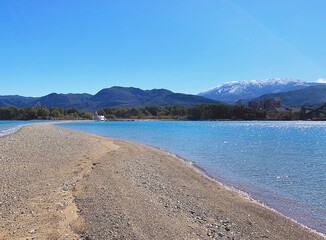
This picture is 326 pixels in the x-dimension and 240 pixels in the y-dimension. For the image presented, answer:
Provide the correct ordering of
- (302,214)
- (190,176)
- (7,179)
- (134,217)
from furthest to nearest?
(190,176) < (7,179) < (302,214) < (134,217)

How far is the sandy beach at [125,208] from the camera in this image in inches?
379

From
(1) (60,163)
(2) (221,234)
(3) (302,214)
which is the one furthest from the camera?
(1) (60,163)

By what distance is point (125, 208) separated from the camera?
11.6m

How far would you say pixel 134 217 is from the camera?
10703 millimetres

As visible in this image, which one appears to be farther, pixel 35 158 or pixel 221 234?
pixel 35 158

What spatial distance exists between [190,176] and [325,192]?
7.24 m

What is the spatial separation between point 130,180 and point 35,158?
10611 millimetres

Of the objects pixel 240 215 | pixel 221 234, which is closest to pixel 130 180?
pixel 240 215

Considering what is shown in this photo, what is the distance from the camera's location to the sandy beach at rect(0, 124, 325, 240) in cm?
963

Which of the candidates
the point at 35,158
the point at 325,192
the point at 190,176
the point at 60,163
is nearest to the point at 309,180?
the point at 325,192

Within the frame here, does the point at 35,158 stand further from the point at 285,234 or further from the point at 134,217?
the point at 285,234

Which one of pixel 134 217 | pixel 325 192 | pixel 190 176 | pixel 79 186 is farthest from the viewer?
pixel 190 176

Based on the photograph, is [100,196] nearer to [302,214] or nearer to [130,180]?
[130,180]

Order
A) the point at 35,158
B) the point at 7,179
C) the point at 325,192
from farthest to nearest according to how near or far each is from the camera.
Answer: the point at 35,158
the point at 325,192
the point at 7,179
